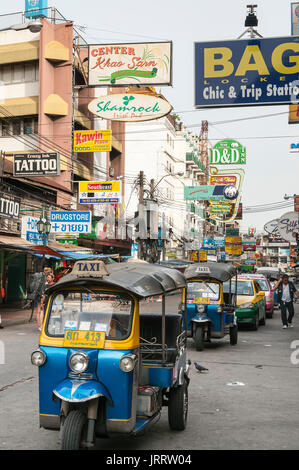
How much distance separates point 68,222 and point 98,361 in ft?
70.8

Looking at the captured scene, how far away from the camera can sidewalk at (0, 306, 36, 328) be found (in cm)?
2014

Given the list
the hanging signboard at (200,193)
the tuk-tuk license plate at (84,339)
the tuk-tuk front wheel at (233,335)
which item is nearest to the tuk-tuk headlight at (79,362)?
the tuk-tuk license plate at (84,339)

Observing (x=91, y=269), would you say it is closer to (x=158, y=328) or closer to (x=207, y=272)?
(x=158, y=328)

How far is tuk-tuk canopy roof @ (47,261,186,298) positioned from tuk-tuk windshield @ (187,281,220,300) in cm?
779

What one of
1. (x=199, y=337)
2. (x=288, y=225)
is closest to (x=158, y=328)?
(x=199, y=337)

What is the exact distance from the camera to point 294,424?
24.4 ft

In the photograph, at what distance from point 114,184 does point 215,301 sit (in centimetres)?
1620

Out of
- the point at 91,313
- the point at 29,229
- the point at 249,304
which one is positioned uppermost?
the point at 29,229

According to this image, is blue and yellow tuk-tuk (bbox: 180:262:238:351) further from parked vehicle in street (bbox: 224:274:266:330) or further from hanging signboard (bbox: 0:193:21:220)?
hanging signboard (bbox: 0:193:21:220)

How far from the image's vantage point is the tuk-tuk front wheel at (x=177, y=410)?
7.04 metres

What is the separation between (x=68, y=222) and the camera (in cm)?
2705

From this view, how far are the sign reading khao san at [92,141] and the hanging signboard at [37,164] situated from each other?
15.9ft

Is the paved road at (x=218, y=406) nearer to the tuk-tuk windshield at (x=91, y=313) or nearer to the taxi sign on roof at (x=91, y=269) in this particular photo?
the tuk-tuk windshield at (x=91, y=313)
